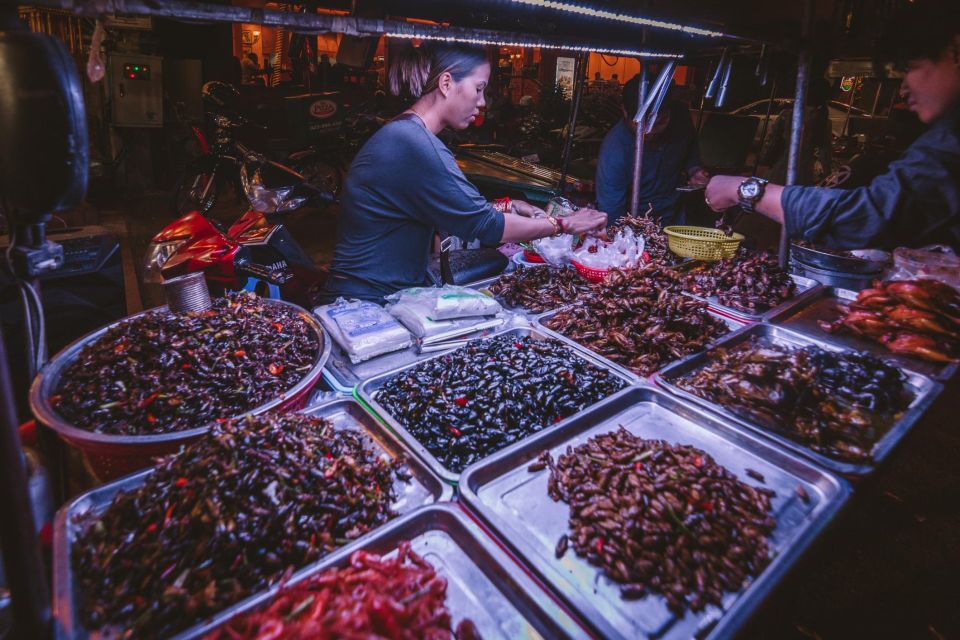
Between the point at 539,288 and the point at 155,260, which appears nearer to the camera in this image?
the point at 539,288

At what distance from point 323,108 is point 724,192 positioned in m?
11.6

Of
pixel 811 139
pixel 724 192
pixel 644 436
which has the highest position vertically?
pixel 811 139

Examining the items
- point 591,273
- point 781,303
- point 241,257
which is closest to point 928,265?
point 781,303

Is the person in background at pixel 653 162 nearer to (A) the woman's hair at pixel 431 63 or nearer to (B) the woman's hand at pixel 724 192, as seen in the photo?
(B) the woman's hand at pixel 724 192

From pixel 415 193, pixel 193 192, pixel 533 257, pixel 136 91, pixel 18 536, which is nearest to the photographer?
pixel 18 536

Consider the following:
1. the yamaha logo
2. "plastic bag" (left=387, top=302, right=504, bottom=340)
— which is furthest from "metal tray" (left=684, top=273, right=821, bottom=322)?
the yamaha logo

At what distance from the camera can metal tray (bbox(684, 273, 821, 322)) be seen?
129 inches

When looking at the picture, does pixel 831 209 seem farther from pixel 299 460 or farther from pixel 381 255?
pixel 299 460

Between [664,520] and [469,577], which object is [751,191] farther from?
[469,577]

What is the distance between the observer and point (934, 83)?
288cm

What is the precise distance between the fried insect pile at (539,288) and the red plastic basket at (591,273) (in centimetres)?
5

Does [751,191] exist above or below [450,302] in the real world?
above

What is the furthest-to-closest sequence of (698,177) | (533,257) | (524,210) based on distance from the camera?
(698,177), (533,257), (524,210)

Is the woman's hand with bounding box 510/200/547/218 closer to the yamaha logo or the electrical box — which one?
the yamaha logo
